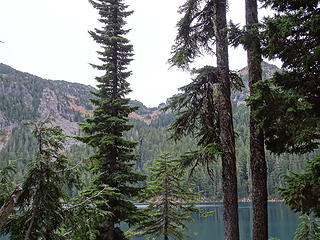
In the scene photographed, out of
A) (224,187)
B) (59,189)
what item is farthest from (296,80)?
(59,189)

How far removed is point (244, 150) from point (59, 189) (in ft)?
379

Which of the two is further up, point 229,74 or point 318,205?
point 229,74

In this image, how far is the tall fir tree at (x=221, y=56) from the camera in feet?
21.2

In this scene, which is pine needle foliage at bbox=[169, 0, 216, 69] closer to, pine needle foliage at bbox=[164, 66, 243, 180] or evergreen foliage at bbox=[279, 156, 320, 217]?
pine needle foliage at bbox=[164, 66, 243, 180]

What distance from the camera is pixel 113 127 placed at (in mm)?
11609

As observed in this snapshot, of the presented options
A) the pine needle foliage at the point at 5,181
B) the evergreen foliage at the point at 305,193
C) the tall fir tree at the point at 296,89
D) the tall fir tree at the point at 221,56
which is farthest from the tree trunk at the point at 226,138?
the pine needle foliage at the point at 5,181

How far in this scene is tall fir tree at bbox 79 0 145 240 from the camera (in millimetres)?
10805

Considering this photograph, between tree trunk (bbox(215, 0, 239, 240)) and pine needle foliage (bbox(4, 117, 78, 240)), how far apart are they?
3.57 meters

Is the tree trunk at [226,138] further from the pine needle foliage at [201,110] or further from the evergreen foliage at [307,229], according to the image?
the evergreen foliage at [307,229]

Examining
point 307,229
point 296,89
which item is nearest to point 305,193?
point 296,89

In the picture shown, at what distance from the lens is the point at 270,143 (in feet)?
18.6

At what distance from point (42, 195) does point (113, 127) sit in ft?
21.5

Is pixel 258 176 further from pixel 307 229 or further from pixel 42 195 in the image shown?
pixel 307 229

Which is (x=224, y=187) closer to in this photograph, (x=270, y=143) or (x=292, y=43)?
(x=270, y=143)
